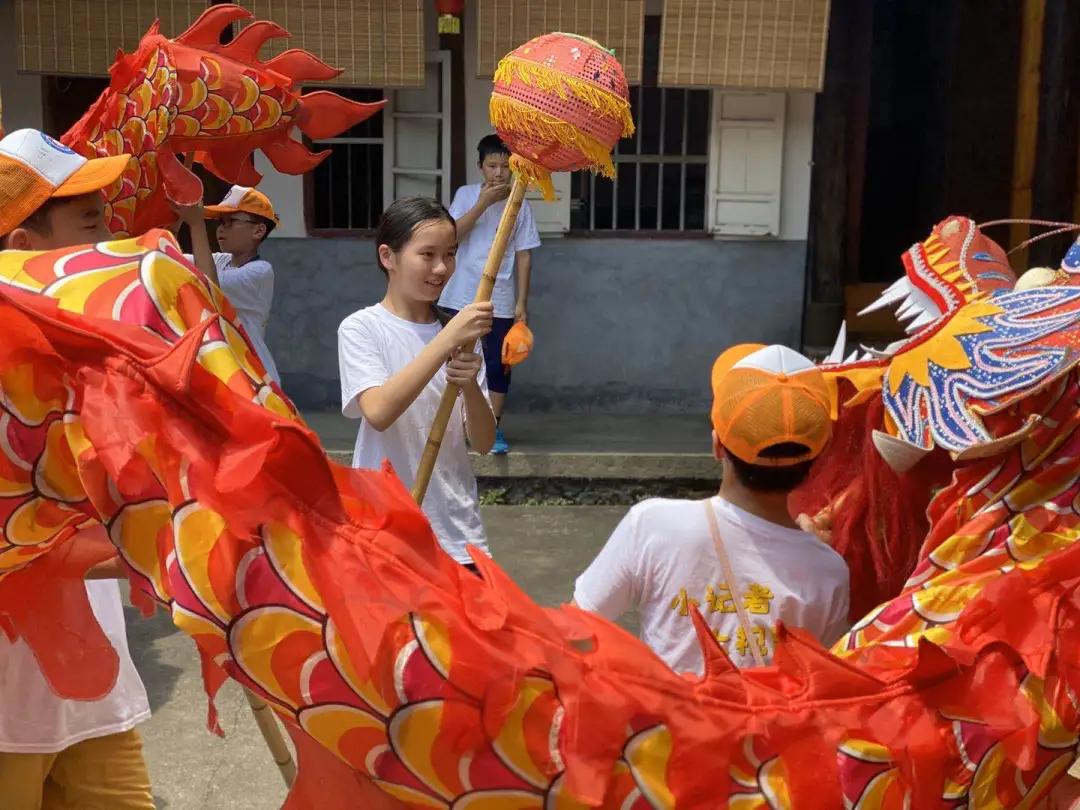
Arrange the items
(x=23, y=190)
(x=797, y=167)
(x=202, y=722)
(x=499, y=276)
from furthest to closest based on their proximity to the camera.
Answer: (x=797, y=167), (x=499, y=276), (x=202, y=722), (x=23, y=190)

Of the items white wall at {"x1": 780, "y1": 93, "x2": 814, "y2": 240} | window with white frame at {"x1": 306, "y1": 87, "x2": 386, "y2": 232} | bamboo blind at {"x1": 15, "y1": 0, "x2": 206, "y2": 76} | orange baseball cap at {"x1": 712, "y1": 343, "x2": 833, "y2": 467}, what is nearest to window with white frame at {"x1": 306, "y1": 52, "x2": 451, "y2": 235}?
window with white frame at {"x1": 306, "y1": 87, "x2": 386, "y2": 232}

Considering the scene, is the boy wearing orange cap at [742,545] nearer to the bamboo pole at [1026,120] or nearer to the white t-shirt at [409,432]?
the white t-shirt at [409,432]

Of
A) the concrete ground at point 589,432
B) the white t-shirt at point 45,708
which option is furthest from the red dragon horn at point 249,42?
the concrete ground at point 589,432

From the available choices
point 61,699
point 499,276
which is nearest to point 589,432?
point 499,276

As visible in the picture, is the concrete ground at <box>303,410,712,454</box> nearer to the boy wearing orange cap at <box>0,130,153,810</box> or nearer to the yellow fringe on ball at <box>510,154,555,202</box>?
the yellow fringe on ball at <box>510,154,555,202</box>

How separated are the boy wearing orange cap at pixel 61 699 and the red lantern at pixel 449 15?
4.33 m

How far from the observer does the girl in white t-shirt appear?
2.75m

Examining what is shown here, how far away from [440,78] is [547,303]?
4.35 feet

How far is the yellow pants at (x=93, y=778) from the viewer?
231cm

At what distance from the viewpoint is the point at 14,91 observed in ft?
22.5

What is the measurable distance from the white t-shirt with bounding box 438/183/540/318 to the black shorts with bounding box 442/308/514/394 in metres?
0.05

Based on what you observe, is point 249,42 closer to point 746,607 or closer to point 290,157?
point 290,157

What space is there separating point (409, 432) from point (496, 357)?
3489 millimetres

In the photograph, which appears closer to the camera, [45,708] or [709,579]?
[709,579]
